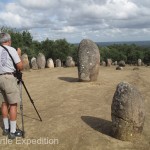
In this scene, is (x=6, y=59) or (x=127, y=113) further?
(x=127, y=113)

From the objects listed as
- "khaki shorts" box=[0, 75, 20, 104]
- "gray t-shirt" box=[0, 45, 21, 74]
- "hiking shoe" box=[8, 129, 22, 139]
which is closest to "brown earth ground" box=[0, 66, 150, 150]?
"hiking shoe" box=[8, 129, 22, 139]

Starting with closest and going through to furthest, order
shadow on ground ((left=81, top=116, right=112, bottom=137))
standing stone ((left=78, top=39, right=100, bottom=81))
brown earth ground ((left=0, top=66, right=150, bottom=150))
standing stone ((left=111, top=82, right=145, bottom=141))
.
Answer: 1. brown earth ground ((left=0, top=66, right=150, bottom=150))
2. standing stone ((left=111, top=82, right=145, bottom=141))
3. shadow on ground ((left=81, top=116, right=112, bottom=137))
4. standing stone ((left=78, top=39, right=100, bottom=81))

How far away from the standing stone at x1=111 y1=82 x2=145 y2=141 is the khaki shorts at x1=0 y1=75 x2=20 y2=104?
9.95 feet

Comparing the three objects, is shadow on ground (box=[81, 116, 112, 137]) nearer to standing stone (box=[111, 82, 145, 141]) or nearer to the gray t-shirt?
standing stone (box=[111, 82, 145, 141])

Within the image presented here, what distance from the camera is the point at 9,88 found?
364 inches

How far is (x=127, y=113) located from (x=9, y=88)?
3.55 metres

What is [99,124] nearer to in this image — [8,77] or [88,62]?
[8,77]

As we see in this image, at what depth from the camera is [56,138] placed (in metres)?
10.1

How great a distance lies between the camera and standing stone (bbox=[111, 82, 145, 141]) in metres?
9.91

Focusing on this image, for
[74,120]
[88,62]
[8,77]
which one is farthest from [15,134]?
[88,62]

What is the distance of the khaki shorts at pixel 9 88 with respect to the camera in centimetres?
922

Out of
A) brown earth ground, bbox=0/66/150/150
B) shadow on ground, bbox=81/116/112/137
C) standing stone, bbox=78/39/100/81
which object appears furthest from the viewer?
standing stone, bbox=78/39/100/81

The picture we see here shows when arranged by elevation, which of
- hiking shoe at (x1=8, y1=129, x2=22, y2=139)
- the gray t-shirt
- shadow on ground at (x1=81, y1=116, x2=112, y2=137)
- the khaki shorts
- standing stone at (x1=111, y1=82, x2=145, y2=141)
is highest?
the gray t-shirt

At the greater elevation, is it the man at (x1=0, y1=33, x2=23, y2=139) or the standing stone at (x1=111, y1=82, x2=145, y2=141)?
the man at (x1=0, y1=33, x2=23, y2=139)
